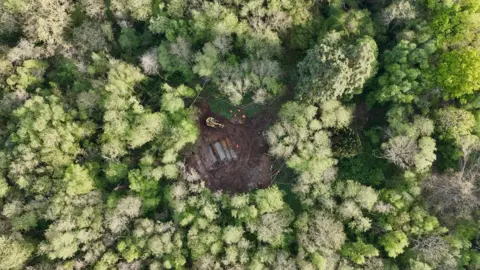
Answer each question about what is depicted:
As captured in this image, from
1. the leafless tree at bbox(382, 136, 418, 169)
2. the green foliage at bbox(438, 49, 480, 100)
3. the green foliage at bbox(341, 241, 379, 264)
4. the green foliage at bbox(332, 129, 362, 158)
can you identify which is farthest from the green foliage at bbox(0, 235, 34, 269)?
the green foliage at bbox(438, 49, 480, 100)

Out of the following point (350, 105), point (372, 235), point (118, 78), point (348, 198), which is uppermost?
point (350, 105)

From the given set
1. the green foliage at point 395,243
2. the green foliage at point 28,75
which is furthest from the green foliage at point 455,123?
the green foliage at point 28,75

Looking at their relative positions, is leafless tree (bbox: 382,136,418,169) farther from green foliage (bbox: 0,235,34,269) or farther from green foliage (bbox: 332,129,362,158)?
green foliage (bbox: 0,235,34,269)

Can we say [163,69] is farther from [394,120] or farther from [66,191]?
[394,120]

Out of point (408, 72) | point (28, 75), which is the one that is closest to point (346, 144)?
point (408, 72)

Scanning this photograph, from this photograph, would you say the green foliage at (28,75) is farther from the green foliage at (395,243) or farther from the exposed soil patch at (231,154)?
the green foliage at (395,243)

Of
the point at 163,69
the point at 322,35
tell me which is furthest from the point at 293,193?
the point at 163,69

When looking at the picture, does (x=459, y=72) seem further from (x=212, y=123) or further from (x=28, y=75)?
(x=28, y=75)
